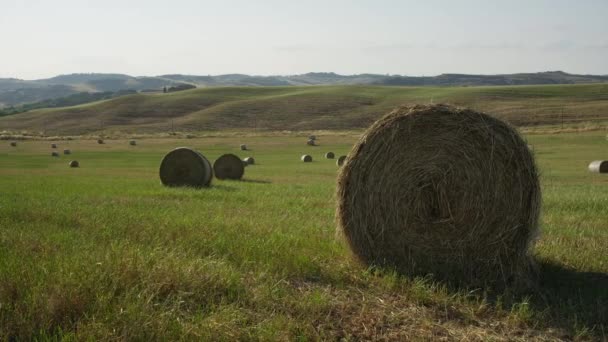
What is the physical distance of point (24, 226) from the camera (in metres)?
8.82

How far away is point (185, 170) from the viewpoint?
19062mm

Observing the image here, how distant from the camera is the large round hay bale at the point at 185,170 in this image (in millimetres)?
18922

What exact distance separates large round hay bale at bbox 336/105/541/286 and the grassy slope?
6435cm

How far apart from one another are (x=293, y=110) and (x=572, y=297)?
9180cm

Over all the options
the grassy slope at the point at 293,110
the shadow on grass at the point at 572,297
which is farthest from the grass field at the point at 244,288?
the grassy slope at the point at 293,110

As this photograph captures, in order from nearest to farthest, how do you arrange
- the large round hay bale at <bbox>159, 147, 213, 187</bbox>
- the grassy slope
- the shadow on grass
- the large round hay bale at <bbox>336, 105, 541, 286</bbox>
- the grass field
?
A: the grass field → the shadow on grass → the large round hay bale at <bbox>336, 105, 541, 286</bbox> → the large round hay bale at <bbox>159, 147, 213, 187</bbox> → the grassy slope

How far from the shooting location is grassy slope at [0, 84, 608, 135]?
8162cm

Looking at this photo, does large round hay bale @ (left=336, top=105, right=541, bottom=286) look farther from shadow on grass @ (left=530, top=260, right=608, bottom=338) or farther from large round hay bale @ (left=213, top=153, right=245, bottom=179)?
large round hay bale @ (left=213, top=153, right=245, bottom=179)

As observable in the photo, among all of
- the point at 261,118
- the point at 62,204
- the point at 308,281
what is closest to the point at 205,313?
the point at 308,281

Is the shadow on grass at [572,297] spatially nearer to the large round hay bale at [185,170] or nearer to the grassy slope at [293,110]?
the large round hay bale at [185,170]

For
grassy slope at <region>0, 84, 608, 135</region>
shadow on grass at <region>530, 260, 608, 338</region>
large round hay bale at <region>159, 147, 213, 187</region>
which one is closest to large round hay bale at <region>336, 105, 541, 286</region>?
shadow on grass at <region>530, 260, 608, 338</region>

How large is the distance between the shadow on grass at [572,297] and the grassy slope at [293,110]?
6418 cm

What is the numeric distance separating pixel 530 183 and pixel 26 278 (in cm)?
551

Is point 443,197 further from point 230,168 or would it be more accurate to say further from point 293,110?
point 293,110
